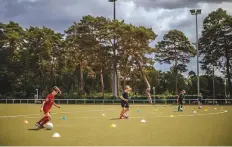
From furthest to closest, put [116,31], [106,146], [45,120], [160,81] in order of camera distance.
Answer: [160,81] → [116,31] → [45,120] → [106,146]

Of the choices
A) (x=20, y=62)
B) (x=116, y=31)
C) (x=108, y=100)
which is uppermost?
(x=116, y=31)

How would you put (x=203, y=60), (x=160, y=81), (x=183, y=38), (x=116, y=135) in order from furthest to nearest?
(x=160, y=81) < (x=183, y=38) < (x=203, y=60) < (x=116, y=135)

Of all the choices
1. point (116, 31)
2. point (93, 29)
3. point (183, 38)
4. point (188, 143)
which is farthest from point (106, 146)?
point (183, 38)

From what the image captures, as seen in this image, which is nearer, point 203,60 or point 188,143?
point 188,143

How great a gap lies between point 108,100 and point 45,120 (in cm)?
3997

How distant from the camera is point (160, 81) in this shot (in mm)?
82000

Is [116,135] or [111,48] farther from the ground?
[111,48]

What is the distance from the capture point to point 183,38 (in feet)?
210

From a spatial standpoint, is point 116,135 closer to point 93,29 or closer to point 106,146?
point 106,146

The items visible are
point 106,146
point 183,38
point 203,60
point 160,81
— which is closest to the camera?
point 106,146

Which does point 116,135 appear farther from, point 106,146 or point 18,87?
point 18,87

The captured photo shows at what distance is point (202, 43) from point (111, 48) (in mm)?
15550

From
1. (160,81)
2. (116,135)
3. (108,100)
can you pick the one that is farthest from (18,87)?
(116,135)

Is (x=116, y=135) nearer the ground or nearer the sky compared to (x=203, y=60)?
nearer the ground
